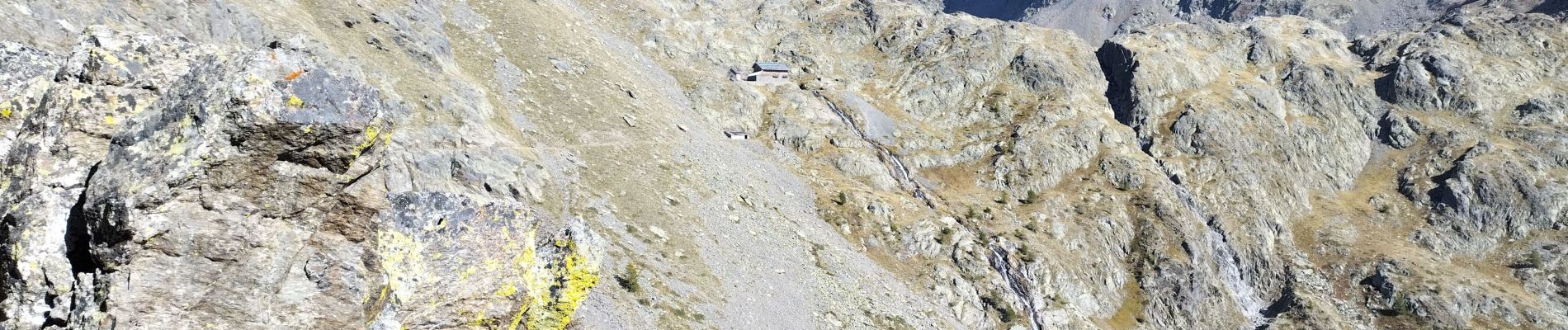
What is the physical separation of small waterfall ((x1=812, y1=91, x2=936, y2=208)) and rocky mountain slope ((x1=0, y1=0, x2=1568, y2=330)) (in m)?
0.55

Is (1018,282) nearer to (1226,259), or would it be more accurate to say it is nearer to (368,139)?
(1226,259)

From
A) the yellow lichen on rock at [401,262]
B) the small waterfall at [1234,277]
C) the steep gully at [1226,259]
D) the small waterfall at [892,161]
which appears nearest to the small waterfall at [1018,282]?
the small waterfall at [892,161]

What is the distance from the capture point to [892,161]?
258 ft

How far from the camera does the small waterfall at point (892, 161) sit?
243 ft

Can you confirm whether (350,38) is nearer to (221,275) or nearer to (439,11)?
(439,11)

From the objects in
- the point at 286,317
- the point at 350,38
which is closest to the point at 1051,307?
the point at 350,38

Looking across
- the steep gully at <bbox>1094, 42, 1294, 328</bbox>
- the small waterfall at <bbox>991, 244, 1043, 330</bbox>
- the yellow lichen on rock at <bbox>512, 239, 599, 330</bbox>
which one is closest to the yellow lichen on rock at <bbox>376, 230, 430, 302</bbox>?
the yellow lichen on rock at <bbox>512, 239, 599, 330</bbox>

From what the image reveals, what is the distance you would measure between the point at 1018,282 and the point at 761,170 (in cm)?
2328

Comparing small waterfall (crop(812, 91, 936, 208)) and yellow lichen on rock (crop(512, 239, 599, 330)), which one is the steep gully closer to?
small waterfall (crop(812, 91, 936, 208))

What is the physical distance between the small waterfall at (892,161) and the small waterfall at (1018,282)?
330 inches

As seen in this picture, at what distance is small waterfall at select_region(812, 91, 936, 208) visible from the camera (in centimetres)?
7403

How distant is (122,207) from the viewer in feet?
24.1

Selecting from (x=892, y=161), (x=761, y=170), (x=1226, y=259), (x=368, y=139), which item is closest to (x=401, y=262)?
(x=368, y=139)

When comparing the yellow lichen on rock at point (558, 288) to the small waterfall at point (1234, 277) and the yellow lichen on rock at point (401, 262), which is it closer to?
the yellow lichen on rock at point (401, 262)
